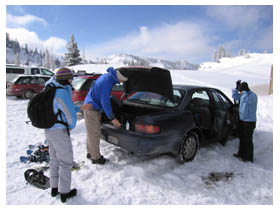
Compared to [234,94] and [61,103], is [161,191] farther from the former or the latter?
[234,94]

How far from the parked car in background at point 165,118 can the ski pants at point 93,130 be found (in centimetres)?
28

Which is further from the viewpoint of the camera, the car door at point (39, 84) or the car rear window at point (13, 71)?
the car rear window at point (13, 71)

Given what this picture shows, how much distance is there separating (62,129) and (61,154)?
37 centimetres

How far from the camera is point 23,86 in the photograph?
42.0 feet

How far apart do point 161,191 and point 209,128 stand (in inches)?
91.4

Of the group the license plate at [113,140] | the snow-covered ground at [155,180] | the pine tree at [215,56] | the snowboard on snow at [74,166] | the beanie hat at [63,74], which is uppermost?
the pine tree at [215,56]

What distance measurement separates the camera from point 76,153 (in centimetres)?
449

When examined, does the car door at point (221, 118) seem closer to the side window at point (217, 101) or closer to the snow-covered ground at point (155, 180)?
the side window at point (217, 101)

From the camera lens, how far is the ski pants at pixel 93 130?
3840 mm

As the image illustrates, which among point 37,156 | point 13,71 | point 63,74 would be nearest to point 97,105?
point 63,74

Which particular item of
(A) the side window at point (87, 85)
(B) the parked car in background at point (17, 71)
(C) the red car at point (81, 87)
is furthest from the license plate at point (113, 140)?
(B) the parked car in background at point (17, 71)

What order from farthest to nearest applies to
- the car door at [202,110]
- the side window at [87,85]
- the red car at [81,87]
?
the side window at [87,85] < the red car at [81,87] < the car door at [202,110]

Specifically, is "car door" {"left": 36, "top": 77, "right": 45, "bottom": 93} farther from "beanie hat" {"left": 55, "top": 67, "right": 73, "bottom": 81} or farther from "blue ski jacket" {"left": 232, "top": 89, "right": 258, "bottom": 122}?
"blue ski jacket" {"left": 232, "top": 89, "right": 258, "bottom": 122}

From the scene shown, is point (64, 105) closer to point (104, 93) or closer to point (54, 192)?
point (104, 93)
